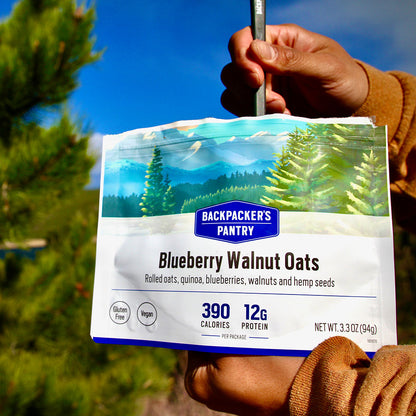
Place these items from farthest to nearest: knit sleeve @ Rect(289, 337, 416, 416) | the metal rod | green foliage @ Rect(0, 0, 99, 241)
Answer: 1. green foliage @ Rect(0, 0, 99, 241)
2. the metal rod
3. knit sleeve @ Rect(289, 337, 416, 416)

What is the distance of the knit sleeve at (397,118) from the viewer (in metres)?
0.58

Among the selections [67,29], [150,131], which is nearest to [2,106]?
[67,29]

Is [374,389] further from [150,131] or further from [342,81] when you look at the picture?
[342,81]

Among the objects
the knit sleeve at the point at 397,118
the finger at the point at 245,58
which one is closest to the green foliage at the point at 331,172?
the finger at the point at 245,58

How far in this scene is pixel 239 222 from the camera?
0.35m

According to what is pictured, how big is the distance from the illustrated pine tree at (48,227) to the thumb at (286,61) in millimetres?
1052

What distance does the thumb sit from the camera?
440 millimetres

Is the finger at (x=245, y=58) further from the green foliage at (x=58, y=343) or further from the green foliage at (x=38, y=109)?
the green foliage at (x=58, y=343)

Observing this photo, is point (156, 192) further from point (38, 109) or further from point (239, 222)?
point (38, 109)

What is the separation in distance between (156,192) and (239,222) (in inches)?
3.5

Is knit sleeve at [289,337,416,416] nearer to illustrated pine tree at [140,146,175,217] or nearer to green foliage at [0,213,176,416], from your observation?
illustrated pine tree at [140,146,175,217]

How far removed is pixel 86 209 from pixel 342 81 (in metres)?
1.63

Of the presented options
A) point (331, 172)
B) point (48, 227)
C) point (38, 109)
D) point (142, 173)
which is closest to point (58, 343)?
point (48, 227)

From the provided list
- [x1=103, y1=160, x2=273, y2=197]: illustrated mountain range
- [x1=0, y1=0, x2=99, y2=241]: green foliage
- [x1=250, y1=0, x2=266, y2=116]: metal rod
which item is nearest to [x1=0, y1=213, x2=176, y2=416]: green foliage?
[x1=0, y1=0, x2=99, y2=241]: green foliage
